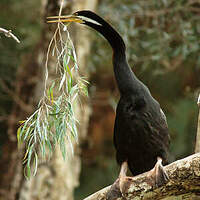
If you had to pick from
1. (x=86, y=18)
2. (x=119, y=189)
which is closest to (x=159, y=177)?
(x=119, y=189)

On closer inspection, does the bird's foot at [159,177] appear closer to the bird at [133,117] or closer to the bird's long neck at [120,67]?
the bird at [133,117]

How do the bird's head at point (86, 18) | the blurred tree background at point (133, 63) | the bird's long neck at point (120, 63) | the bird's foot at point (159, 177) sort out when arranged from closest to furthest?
1. the bird's foot at point (159, 177)
2. the bird's head at point (86, 18)
3. the bird's long neck at point (120, 63)
4. the blurred tree background at point (133, 63)

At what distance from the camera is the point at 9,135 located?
7891 millimetres

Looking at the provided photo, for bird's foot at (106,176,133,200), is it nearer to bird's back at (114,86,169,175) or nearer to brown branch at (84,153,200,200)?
brown branch at (84,153,200,200)

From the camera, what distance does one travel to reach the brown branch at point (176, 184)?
111 inches

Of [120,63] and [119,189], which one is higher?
[120,63]

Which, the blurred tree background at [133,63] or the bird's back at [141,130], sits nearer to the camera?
the bird's back at [141,130]

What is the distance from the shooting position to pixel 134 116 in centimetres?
346

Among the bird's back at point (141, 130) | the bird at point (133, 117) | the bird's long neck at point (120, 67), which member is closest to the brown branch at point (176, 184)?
the bird at point (133, 117)

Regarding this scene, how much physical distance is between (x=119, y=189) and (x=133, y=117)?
1.92 feet

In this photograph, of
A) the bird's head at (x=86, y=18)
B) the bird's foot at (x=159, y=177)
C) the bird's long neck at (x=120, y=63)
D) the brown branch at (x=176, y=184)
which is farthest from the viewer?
the bird's long neck at (x=120, y=63)

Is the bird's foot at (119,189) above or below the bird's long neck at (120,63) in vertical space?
below

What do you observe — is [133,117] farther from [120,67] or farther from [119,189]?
[119,189]

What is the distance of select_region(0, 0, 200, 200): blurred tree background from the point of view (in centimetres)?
677
